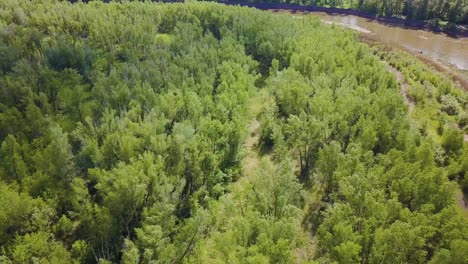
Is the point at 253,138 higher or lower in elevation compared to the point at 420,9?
lower

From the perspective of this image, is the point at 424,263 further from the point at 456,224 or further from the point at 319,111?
the point at 319,111

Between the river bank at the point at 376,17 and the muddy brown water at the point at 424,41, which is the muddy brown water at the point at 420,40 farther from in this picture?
the river bank at the point at 376,17

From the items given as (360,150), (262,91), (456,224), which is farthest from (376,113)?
(262,91)

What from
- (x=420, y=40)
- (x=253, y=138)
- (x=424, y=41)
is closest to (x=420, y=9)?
(x=420, y=40)

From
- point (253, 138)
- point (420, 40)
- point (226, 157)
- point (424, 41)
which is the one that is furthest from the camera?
point (420, 40)

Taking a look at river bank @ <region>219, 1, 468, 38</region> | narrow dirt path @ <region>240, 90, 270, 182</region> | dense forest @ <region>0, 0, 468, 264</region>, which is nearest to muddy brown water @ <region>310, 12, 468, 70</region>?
river bank @ <region>219, 1, 468, 38</region>

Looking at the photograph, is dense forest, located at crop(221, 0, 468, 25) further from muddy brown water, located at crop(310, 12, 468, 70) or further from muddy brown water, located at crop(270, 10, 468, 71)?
muddy brown water, located at crop(310, 12, 468, 70)

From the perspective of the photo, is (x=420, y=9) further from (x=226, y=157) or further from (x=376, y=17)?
(x=226, y=157)

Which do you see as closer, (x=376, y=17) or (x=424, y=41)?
(x=424, y=41)

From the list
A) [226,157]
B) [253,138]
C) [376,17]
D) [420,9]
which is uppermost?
[420,9]
